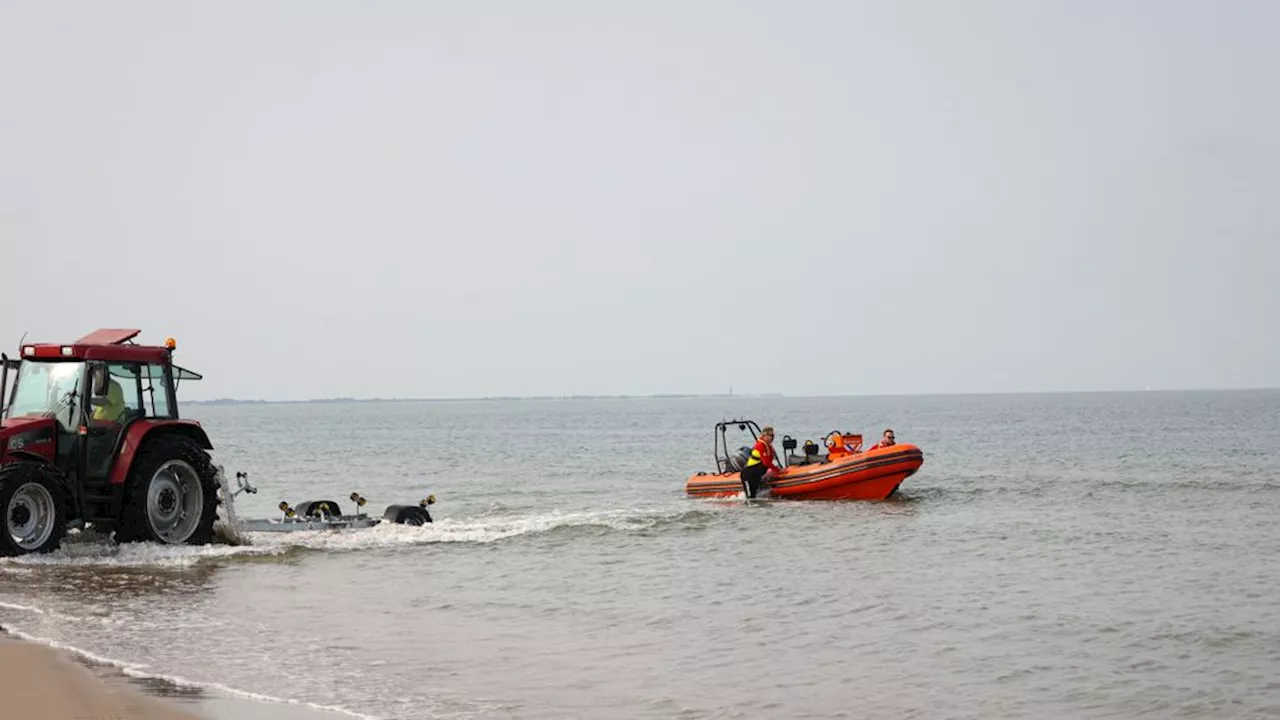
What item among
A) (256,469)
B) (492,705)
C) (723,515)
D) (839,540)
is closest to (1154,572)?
(839,540)

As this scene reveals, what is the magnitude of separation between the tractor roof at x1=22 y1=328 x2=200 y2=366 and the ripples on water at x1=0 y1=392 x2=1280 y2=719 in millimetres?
2214

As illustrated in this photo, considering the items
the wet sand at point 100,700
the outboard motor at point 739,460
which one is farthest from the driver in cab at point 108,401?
the outboard motor at point 739,460

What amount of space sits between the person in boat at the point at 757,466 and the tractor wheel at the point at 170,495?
1157cm

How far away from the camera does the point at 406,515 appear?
1966 cm

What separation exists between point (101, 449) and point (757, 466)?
43.4ft

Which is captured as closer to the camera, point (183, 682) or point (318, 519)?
point (183, 682)

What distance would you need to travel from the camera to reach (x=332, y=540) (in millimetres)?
18016

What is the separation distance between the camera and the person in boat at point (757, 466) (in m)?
25.2

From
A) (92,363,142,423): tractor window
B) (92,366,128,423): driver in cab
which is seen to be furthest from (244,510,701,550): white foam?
(92,366,128,423): driver in cab

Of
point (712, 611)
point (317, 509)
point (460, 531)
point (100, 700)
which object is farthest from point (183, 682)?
point (460, 531)

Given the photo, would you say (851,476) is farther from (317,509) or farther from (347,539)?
(347,539)

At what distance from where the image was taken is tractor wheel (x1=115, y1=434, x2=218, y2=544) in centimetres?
1516

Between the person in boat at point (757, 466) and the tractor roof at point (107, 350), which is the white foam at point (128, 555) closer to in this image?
the tractor roof at point (107, 350)

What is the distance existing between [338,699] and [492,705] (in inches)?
40.0
